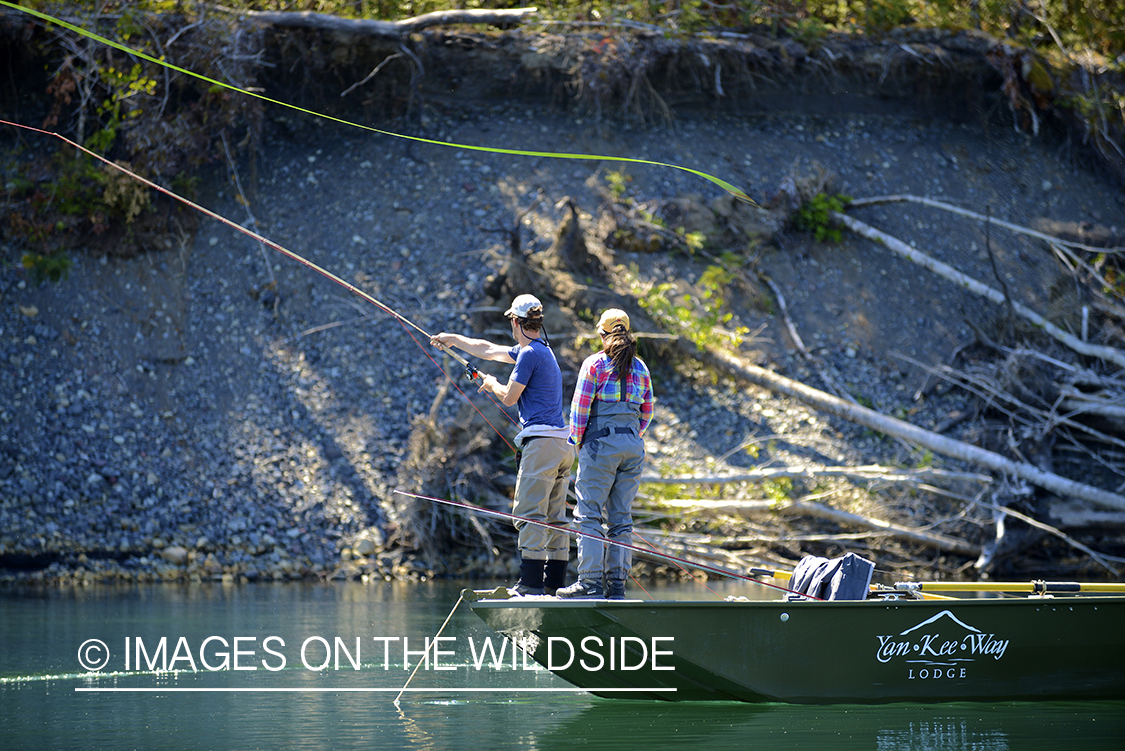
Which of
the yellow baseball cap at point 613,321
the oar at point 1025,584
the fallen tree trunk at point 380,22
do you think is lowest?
the oar at point 1025,584

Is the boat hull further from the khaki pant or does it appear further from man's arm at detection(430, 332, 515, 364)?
man's arm at detection(430, 332, 515, 364)

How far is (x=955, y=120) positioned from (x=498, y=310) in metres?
10.1

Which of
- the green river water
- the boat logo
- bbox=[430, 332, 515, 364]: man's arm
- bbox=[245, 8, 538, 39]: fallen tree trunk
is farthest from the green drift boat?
bbox=[245, 8, 538, 39]: fallen tree trunk

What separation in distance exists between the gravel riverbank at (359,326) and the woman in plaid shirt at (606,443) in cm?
619

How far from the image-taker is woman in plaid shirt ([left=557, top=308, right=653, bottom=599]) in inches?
225

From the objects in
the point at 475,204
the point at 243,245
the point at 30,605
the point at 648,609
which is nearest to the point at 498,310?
the point at 475,204

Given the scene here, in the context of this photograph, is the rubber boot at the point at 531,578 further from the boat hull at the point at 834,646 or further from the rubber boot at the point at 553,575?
the boat hull at the point at 834,646

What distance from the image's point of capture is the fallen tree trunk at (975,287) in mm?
12525

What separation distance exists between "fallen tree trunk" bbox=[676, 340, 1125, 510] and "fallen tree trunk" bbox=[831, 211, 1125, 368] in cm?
183

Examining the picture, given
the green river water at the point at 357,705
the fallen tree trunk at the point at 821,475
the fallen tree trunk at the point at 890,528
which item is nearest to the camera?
the green river water at the point at 357,705

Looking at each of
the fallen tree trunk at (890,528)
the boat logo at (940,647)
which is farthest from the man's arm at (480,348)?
the fallen tree trunk at (890,528)

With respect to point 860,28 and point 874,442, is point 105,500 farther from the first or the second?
point 860,28

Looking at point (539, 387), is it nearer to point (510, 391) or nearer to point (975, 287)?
point (510, 391)

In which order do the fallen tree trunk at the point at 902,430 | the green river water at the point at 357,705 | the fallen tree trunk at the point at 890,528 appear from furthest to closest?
the fallen tree trunk at the point at 890,528 < the fallen tree trunk at the point at 902,430 < the green river water at the point at 357,705
